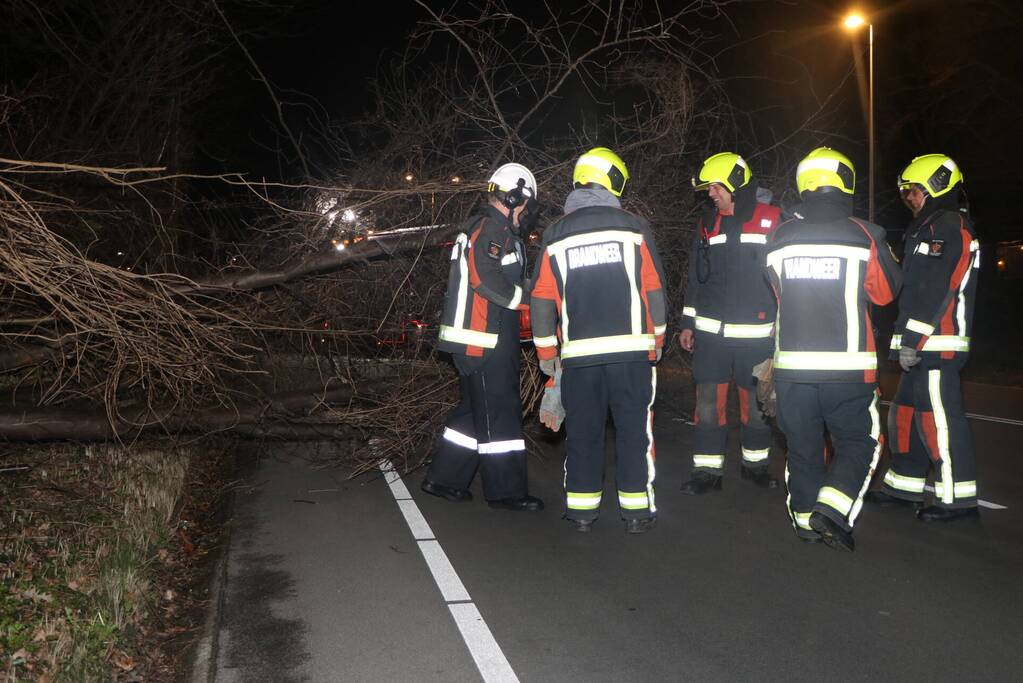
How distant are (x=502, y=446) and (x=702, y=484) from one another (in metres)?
1.51

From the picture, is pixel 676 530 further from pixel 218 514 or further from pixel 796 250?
pixel 218 514

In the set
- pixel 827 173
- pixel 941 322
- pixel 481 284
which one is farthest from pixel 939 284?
pixel 481 284

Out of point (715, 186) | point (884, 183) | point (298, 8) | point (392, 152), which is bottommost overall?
point (715, 186)

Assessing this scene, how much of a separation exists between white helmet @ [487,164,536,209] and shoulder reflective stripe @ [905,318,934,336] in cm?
246

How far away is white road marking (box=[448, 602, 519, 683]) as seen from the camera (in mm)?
3992

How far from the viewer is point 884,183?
81.4 feet

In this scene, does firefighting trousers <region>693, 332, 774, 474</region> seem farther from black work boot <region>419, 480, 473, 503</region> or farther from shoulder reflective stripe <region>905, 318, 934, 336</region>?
black work boot <region>419, 480, 473, 503</region>

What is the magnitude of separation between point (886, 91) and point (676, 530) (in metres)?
20.3

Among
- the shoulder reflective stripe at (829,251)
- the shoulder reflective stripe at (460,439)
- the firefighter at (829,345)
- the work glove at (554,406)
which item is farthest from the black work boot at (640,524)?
the shoulder reflective stripe at (829,251)

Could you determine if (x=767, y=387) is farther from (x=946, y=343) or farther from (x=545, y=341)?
(x=545, y=341)

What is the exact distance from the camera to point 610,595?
194 inches

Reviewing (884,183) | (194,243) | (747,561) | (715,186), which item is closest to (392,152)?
(194,243)

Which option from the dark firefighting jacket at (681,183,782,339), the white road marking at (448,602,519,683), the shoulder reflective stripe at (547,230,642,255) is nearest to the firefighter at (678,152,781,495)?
the dark firefighting jacket at (681,183,782,339)

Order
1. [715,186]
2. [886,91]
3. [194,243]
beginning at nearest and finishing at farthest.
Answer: [715,186] → [194,243] → [886,91]
